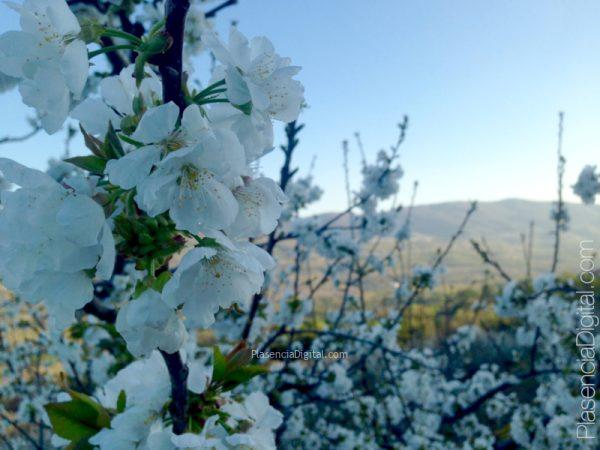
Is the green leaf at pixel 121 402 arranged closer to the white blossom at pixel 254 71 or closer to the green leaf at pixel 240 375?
the green leaf at pixel 240 375

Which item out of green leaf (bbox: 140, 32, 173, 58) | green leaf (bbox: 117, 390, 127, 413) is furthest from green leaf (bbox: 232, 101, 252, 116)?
green leaf (bbox: 117, 390, 127, 413)

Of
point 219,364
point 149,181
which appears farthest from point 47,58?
point 219,364

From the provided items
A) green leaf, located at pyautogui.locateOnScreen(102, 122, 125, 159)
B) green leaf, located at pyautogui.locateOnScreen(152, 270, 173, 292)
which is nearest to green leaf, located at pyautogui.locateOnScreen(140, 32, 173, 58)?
green leaf, located at pyautogui.locateOnScreen(102, 122, 125, 159)

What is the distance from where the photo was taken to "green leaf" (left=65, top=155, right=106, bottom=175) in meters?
0.72

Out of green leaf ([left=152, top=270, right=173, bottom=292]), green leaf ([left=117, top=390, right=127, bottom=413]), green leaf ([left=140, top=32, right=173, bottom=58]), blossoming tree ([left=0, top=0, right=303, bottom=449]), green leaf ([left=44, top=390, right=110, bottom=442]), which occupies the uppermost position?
green leaf ([left=140, top=32, right=173, bottom=58])

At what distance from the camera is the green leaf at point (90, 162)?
0.72 m

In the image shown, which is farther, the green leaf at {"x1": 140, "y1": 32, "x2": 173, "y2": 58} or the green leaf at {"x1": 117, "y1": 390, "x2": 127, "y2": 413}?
the green leaf at {"x1": 117, "y1": 390, "x2": 127, "y2": 413}

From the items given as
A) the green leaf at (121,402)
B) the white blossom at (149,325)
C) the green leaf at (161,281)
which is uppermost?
the green leaf at (161,281)

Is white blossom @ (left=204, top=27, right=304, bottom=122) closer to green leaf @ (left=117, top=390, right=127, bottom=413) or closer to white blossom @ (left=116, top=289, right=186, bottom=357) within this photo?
white blossom @ (left=116, top=289, right=186, bottom=357)

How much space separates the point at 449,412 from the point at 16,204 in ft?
14.6

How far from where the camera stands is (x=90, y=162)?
0.73m

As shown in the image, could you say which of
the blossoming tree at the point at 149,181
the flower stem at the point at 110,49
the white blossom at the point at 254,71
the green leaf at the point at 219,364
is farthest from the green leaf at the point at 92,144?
the green leaf at the point at 219,364

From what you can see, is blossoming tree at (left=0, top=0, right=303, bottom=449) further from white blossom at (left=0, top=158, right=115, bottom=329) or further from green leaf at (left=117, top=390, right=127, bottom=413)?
green leaf at (left=117, top=390, right=127, bottom=413)

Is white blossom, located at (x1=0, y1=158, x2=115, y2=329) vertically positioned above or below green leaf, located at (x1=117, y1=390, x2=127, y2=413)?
above
